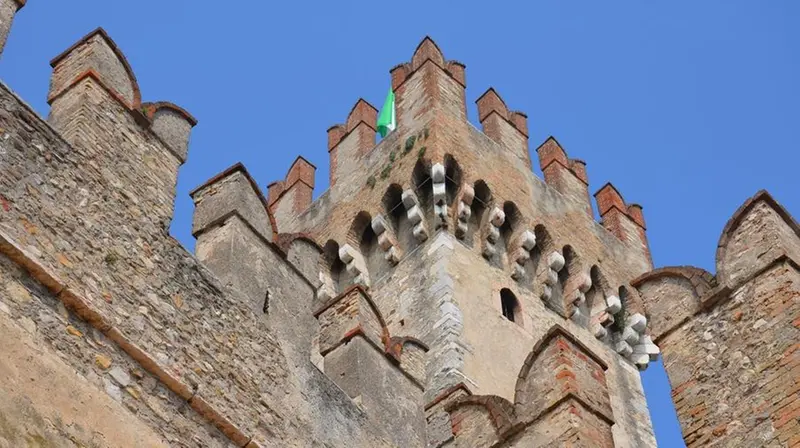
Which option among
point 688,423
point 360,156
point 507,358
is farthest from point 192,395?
point 360,156

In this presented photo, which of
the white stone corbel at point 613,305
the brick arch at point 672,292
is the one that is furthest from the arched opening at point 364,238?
the brick arch at point 672,292

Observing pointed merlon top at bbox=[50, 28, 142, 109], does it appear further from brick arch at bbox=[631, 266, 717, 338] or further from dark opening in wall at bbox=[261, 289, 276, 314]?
brick arch at bbox=[631, 266, 717, 338]

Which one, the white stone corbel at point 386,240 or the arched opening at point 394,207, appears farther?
the arched opening at point 394,207

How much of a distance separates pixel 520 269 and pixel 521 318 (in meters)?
0.85

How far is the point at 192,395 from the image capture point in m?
6.86

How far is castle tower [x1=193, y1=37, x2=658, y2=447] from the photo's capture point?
51.6 ft

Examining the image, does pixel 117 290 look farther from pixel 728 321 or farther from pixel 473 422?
pixel 728 321

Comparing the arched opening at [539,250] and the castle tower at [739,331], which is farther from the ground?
the arched opening at [539,250]

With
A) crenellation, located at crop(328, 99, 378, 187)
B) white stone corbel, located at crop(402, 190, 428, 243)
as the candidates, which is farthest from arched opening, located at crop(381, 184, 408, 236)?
crenellation, located at crop(328, 99, 378, 187)

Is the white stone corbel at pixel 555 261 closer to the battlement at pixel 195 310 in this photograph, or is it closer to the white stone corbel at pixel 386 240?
the white stone corbel at pixel 386 240

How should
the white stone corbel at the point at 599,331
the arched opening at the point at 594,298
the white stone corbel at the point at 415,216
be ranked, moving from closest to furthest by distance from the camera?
the white stone corbel at the point at 415,216
the white stone corbel at the point at 599,331
the arched opening at the point at 594,298

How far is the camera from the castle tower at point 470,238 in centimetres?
1572

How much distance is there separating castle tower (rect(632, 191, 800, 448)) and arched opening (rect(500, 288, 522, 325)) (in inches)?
303

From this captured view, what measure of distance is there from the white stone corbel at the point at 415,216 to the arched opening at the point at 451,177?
0.42 m
